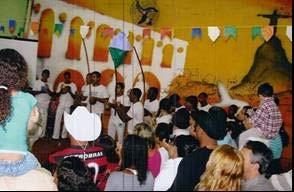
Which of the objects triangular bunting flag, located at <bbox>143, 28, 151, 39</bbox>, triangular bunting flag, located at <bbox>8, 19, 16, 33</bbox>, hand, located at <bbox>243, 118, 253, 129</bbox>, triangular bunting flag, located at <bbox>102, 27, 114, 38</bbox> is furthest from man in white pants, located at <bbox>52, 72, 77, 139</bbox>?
hand, located at <bbox>243, 118, 253, 129</bbox>

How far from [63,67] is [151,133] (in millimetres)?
991

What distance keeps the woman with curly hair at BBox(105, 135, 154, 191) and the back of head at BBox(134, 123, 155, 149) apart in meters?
0.04

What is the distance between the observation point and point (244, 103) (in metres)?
3.78

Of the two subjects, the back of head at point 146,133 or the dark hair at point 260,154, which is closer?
the dark hair at point 260,154

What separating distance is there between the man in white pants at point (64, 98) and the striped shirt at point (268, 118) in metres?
1.54

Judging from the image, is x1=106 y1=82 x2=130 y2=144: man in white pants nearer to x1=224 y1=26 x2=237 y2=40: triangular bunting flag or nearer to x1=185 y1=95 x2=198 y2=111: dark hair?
x1=185 y1=95 x2=198 y2=111: dark hair

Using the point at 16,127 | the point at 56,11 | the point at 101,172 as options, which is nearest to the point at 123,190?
the point at 101,172

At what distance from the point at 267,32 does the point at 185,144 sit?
107 cm

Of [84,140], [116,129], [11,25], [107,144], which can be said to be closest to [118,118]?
[116,129]

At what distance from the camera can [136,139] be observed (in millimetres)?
3773

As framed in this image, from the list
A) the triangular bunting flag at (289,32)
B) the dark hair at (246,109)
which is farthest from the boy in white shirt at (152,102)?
the triangular bunting flag at (289,32)

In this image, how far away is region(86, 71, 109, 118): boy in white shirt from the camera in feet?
13.1

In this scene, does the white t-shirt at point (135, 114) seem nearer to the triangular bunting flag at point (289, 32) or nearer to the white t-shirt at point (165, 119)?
the white t-shirt at point (165, 119)

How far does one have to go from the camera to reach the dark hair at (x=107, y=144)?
391cm
